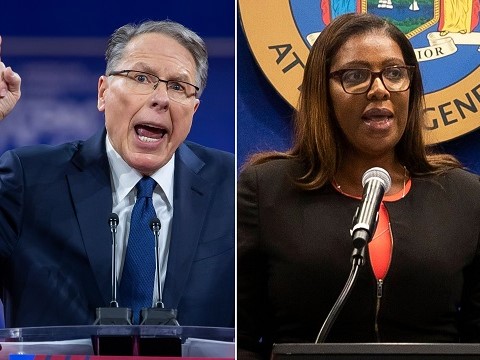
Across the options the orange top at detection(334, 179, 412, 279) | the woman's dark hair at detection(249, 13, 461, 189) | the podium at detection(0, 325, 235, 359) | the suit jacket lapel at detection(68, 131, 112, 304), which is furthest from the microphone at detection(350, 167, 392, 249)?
the suit jacket lapel at detection(68, 131, 112, 304)

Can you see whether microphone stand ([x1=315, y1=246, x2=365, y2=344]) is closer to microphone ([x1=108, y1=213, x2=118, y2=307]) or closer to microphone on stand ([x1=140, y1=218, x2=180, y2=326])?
microphone on stand ([x1=140, y1=218, x2=180, y2=326])

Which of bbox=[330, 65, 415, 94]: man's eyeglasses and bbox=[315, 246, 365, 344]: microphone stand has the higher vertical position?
bbox=[330, 65, 415, 94]: man's eyeglasses

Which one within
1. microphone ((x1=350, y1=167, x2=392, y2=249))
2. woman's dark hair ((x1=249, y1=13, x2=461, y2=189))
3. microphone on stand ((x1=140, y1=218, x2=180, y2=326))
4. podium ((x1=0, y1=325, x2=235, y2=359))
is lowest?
podium ((x1=0, y1=325, x2=235, y2=359))

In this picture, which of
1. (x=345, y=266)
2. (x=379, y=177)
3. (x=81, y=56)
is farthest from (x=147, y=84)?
(x=379, y=177)

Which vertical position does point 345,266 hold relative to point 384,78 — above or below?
below

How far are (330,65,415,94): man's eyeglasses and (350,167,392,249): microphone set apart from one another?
765mm

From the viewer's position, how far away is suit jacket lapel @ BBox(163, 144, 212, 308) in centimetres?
318

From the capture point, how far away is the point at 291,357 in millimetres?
2072

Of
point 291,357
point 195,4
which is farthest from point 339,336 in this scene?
point 195,4

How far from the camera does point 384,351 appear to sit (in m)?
2.04

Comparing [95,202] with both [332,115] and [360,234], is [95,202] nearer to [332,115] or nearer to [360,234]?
[332,115]

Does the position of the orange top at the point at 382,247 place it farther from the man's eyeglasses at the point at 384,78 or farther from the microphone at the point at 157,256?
the microphone at the point at 157,256

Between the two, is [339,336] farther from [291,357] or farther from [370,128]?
[291,357]

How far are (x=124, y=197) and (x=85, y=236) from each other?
0.21 metres
